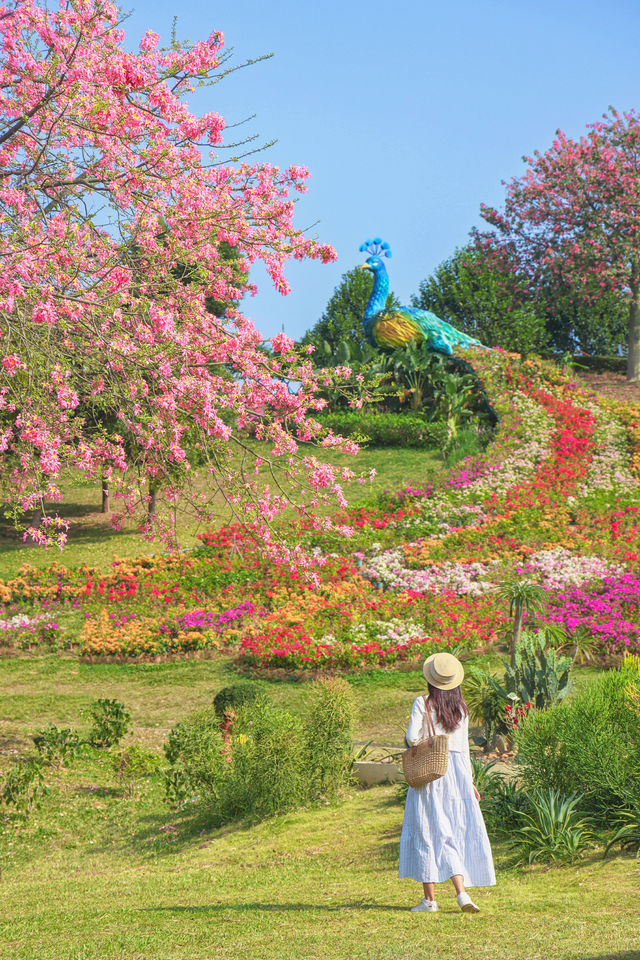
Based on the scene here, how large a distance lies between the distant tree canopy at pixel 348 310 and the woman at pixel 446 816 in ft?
130

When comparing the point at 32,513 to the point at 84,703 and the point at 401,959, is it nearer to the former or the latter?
the point at 84,703

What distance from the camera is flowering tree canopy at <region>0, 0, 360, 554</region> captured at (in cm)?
816

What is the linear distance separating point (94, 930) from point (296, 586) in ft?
38.8

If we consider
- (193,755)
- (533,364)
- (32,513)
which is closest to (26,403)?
(193,755)

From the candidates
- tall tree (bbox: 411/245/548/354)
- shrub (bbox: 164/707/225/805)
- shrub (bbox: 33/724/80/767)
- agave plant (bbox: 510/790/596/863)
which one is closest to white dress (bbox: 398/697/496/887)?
agave plant (bbox: 510/790/596/863)

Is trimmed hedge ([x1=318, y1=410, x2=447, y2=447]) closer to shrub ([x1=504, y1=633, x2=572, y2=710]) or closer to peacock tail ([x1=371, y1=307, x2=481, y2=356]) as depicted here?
peacock tail ([x1=371, y1=307, x2=481, y2=356])

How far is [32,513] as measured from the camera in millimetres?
26203

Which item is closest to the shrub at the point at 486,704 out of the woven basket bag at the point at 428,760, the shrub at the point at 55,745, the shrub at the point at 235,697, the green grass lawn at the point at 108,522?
the shrub at the point at 235,697

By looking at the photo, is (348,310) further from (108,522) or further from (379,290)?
(108,522)

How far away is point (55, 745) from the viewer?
421 inches

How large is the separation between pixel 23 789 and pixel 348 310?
3880 cm

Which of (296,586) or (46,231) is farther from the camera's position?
(296,586)

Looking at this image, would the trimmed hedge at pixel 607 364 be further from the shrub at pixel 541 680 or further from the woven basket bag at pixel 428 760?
the woven basket bag at pixel 428 760

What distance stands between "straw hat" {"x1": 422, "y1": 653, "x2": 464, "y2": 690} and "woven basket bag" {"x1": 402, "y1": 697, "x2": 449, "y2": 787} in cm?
29
